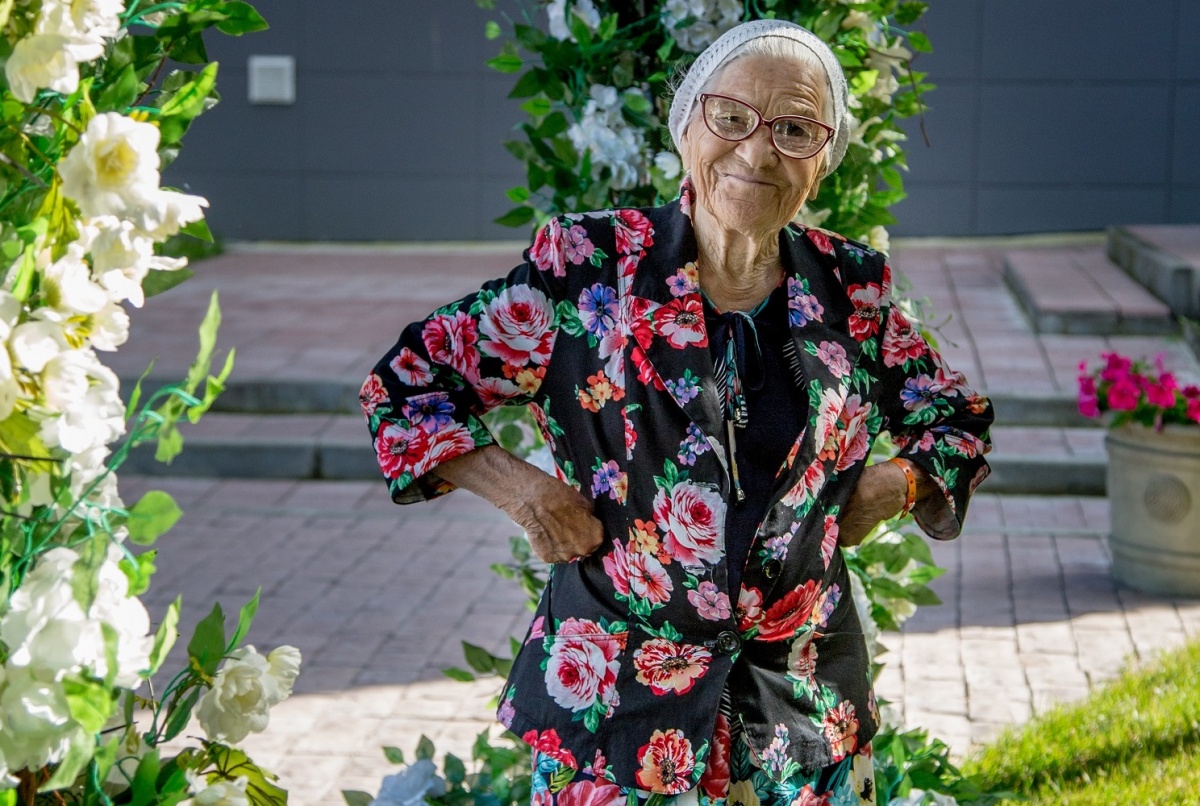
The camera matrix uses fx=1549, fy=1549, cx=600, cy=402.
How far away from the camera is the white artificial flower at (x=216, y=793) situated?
57.2 inches

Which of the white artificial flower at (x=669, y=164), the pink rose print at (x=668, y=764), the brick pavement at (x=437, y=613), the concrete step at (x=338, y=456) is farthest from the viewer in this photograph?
the concrete step at (x=338, y=456)

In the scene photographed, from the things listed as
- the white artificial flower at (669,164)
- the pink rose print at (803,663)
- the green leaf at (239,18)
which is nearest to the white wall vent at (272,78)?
the white artificial flower at (669,164)

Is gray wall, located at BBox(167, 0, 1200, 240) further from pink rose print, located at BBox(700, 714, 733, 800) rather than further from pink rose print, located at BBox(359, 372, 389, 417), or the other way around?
pink rose print, located at BBox(700, 714, 733, 800)

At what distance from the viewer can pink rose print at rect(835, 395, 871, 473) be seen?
A: 231 centimetres

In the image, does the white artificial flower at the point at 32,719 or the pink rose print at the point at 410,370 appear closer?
the white artificial flower at the point at 32,719

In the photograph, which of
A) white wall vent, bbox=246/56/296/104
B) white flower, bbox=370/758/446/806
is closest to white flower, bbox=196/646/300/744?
white flower, bbox=370/758/446/806

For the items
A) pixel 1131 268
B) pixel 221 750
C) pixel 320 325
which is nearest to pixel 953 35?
pixel 1131 268

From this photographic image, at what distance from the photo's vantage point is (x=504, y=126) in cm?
1370

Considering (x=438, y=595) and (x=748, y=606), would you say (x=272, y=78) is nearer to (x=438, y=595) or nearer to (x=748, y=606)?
(x=438, y=595)

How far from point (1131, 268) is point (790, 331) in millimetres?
9485

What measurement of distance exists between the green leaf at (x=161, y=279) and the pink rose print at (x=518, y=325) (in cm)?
80

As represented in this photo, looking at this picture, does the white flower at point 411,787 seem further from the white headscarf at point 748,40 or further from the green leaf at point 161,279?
the green leaf at point 161,279

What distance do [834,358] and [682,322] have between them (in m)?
0.24

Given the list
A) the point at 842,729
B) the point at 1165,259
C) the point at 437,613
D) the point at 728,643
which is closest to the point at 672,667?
the point at 728,643
